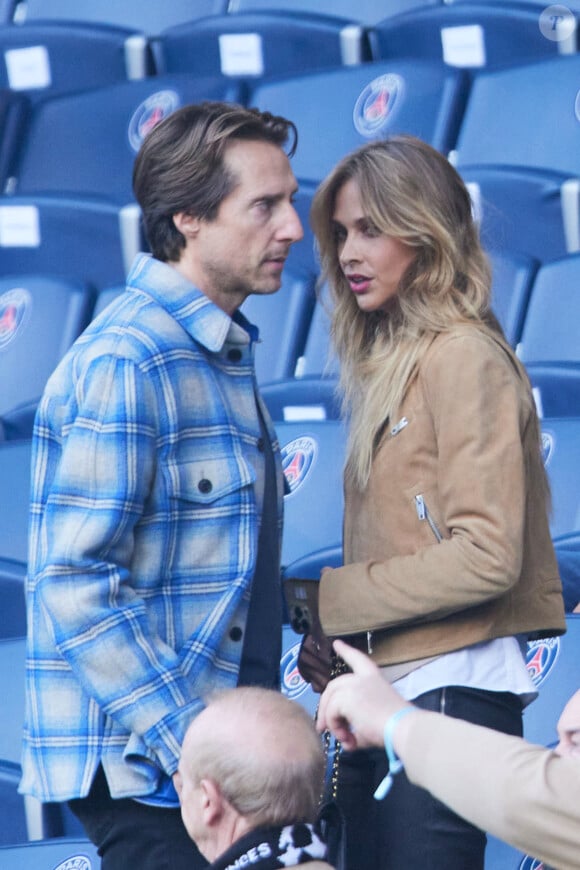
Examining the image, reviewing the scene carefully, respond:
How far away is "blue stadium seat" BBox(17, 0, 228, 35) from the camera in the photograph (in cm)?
427

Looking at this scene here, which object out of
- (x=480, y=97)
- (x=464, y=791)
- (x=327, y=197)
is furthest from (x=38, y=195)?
(x=464, y=791)

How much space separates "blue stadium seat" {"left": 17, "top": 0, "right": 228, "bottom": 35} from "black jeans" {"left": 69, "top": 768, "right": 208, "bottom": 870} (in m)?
3.21

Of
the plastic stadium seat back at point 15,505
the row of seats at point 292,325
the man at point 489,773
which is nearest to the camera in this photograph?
the man at point 489,773

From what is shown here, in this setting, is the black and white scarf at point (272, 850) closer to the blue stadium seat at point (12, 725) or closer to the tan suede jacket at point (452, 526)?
the tan suede jacket at point (452, 526)

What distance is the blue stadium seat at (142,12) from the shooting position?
4.27m

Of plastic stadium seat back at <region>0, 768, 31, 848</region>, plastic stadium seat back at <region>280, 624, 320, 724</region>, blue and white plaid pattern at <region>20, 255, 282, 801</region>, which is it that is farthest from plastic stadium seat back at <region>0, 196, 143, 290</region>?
blue and white plaid pattern at <region>20, 255, 282, 801</region>

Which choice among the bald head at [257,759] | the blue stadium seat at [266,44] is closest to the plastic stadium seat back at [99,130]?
the blue stadium seat at [266,44]

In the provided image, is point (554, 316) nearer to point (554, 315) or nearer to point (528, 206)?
point (554, 315)

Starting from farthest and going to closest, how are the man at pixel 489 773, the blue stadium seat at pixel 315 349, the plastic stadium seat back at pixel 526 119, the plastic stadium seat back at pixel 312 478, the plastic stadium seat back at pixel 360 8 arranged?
1. the plastic stadium seat back at pixel 360 8
2. the plastic stadium seat back at pixel 526 119
3. the blue stadium seat at pixel 315 349
4. the plastic stadium seat back at pixel 312 478
5. the man at pixel 489 773

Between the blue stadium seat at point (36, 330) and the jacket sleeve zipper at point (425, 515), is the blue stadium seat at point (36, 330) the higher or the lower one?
the lower one

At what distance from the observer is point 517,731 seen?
1527 mm

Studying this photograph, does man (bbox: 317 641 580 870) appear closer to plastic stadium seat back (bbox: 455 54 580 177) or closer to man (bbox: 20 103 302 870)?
man (bbox: 20 103 302 870)

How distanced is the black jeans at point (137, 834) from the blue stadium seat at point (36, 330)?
1.80 m

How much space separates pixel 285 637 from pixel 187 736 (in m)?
0.87
